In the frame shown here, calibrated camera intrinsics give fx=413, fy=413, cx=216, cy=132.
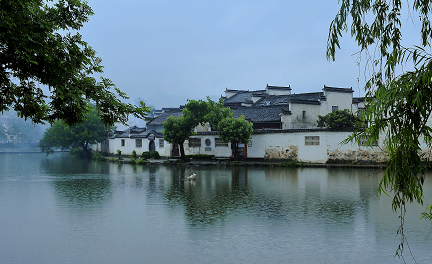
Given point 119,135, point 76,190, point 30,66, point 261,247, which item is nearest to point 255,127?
point 119,135

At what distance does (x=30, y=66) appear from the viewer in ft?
25.8

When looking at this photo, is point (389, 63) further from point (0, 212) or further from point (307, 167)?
point (307, 167)

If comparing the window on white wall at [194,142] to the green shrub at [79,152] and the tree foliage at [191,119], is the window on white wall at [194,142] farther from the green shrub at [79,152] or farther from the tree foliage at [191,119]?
the green shrub at [79,152]

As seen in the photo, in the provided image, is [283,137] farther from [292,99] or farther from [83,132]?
[83,132]

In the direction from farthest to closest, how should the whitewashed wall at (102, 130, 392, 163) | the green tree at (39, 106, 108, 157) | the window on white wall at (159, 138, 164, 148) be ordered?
the green tree at (39, 106, 108, 157)
the window on white wall at (159, 138, 164, 148)
the whitewashed wall at (102, 130, 392, 163)

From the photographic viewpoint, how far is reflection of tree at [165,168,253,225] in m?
13.6

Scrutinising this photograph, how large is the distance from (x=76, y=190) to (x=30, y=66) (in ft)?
43.7

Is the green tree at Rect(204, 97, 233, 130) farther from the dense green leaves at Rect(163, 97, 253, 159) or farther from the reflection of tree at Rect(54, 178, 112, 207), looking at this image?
the reflection of tree at Rect(54, 178, 112, 207)

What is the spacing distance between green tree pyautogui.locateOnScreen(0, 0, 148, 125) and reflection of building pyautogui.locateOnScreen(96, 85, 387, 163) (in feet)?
74.3

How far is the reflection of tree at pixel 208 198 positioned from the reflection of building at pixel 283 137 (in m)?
12.1

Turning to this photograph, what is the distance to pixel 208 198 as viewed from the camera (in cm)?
1711

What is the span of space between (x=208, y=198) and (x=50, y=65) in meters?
10.6

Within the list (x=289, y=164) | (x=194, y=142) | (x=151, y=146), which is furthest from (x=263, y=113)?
(x=151, y=146)

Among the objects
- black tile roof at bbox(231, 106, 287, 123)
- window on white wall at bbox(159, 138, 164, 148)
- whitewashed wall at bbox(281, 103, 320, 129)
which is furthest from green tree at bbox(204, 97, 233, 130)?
window on white wall at bbox(159, 138, 164, 148)
